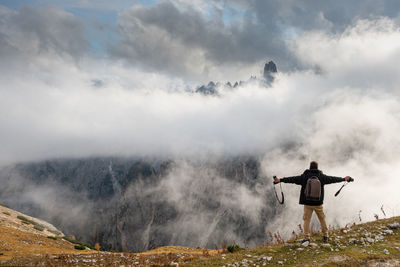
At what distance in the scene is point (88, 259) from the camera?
50.2 ft

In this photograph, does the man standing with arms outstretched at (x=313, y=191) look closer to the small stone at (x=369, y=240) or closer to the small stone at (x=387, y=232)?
the small stone at (x=369, y=240)

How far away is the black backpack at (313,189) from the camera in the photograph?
1298 cm

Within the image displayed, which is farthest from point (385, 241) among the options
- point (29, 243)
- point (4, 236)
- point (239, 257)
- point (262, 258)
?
point (4, 236)

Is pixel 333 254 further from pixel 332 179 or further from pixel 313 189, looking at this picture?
pixel 332 179

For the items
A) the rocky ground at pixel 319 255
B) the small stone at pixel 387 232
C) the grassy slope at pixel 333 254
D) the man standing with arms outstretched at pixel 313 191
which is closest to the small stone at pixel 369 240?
the rocky ground at pixel 319 255

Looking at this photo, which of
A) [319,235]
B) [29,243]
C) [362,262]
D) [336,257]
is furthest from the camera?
[29,243]

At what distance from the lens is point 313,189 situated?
1304cm

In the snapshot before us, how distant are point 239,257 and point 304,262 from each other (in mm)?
3221

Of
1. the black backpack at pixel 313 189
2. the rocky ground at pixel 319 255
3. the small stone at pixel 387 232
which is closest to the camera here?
the rocky ground at pixel 319 255

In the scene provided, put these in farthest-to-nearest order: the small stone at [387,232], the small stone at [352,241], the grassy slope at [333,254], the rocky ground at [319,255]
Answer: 1. the small stone at [387,232]
2. the small stone at [352,241]
3. the rocky ground at [319,255]
4. the grassy slope at [333,254]

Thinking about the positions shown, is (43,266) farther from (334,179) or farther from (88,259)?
(334,179)

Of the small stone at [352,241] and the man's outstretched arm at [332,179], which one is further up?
the man's outstretched arm at [332,179]

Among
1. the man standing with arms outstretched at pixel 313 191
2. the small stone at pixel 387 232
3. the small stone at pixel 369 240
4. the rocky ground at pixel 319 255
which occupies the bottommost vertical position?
the rocky ground at pixel 319 255

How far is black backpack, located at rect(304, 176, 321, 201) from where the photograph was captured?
13.0m
